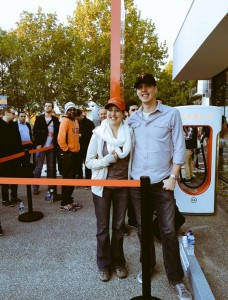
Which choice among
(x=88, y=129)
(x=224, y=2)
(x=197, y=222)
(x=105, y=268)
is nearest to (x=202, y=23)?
(x=224, y=2)

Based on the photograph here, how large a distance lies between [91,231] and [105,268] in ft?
4.04

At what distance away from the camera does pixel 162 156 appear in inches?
97.9

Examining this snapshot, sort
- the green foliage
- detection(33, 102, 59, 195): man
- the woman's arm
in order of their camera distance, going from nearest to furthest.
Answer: the woman's arm, detection(33, 102, 59, 195): man, the green foliage

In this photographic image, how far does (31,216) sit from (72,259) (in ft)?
5.32

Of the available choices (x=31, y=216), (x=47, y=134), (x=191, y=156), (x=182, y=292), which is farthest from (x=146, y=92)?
(x=191, y=156)

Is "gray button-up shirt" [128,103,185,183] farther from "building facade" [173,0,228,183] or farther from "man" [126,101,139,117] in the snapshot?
"building facade" [173,0,228,183]

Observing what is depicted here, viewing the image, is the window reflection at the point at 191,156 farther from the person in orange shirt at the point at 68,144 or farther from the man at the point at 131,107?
the person in orange shirt at the point at 68,144

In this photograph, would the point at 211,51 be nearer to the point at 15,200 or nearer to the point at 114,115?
the point at 114,115

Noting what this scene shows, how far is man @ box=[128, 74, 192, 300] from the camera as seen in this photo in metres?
2.46

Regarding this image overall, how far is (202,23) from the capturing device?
5.67 metres

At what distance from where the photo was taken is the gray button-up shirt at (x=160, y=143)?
246 centimetres

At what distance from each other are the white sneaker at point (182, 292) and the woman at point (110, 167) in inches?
21.1

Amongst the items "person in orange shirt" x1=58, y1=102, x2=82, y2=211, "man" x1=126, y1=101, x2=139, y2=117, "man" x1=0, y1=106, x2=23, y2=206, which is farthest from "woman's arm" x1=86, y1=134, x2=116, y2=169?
"man" x1=0, y1=106, x2=23, y2=206

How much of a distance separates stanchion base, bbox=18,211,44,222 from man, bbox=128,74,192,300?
2.50 m
